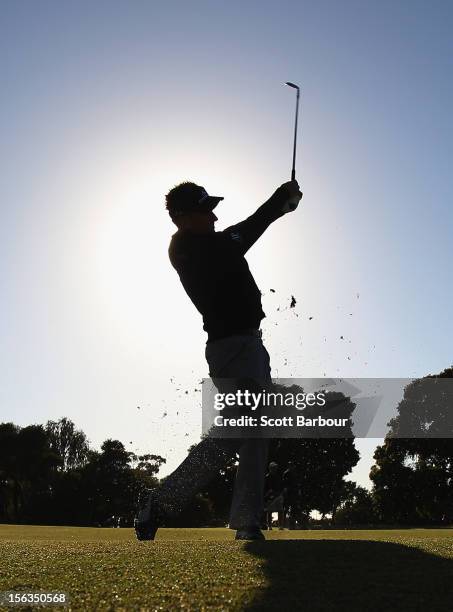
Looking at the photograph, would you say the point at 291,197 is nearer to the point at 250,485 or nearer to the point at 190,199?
the point at 190,199

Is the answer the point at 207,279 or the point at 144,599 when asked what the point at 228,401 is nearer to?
the point at 207,279

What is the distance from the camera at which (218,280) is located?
619 centimetres

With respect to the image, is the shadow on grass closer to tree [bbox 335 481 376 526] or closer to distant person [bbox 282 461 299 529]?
distant person [bbox 282 461 299 529]

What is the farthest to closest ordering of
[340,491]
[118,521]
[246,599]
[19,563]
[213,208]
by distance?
1. [118,521]
2. [340,491]
3. [213,208]
4. [19,563]
5. [246,599]

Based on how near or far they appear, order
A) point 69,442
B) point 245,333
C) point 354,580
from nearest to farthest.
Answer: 1. point 354,580
2. point 245,333
3. point 69,442

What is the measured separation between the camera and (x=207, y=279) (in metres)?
6.24

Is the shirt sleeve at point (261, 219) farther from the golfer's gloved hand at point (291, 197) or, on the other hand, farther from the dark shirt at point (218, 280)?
the dark shirt at point (218, 280)

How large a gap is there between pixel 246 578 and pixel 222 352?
3.01 meters

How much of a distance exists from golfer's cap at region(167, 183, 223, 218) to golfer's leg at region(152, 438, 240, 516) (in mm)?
2248

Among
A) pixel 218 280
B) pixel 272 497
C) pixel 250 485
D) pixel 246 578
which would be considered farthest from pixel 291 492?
pixel 246 578

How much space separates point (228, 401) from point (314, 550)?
1888mm

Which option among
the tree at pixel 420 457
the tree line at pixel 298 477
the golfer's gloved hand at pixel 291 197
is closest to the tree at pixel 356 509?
the tree line at pixel 298 477

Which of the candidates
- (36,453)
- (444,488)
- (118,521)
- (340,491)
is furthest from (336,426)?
(36,453)

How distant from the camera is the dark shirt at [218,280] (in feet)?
20.2
